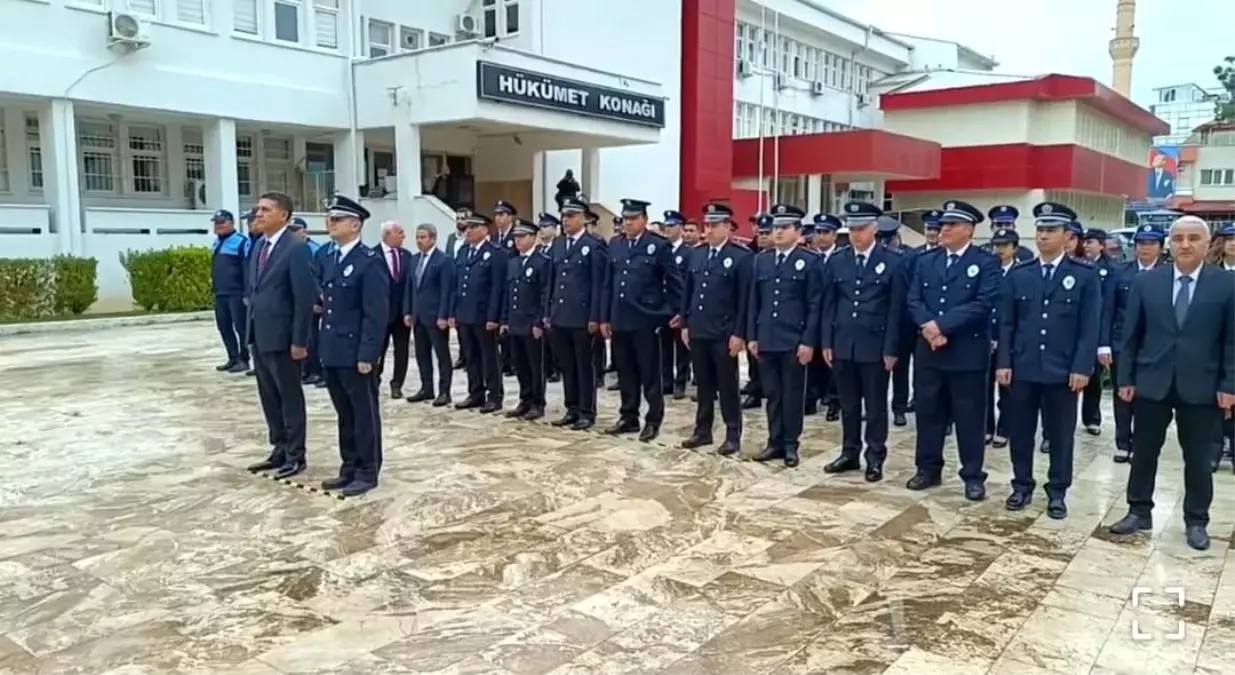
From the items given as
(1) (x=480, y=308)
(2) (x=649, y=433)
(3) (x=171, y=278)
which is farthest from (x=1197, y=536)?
(3) (x=171, y=278)

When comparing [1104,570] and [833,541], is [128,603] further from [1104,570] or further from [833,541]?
[1104,570]

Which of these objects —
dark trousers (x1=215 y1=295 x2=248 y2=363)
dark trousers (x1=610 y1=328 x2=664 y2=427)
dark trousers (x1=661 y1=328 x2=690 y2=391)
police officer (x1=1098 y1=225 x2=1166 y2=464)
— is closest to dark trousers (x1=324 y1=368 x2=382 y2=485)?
dark trousers (x1=610 y1=328 x2=664 y2=427)

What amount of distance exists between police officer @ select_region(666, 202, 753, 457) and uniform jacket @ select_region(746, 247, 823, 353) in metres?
0.26

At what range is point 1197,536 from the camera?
480 cm

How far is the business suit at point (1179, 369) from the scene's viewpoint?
4.69 metres

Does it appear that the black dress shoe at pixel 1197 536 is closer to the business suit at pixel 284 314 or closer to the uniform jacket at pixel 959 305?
the uniform jacket at pixel 959 305

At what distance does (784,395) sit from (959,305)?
1445mm

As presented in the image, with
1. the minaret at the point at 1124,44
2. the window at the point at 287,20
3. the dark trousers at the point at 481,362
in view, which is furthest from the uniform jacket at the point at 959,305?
the minaret at the point at 1124,44

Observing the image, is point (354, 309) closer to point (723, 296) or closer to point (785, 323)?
point (723, 296)

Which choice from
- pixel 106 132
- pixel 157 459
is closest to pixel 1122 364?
pixel 157 459

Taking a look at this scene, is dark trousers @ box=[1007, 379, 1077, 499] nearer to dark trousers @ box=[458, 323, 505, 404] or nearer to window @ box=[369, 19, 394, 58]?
dark trousers @ box=[458, 323, 505, 404]

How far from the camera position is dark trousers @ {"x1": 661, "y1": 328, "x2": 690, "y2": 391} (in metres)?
9.48

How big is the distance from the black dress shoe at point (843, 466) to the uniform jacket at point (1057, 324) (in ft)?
4.13

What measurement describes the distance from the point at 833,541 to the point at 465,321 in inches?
176
